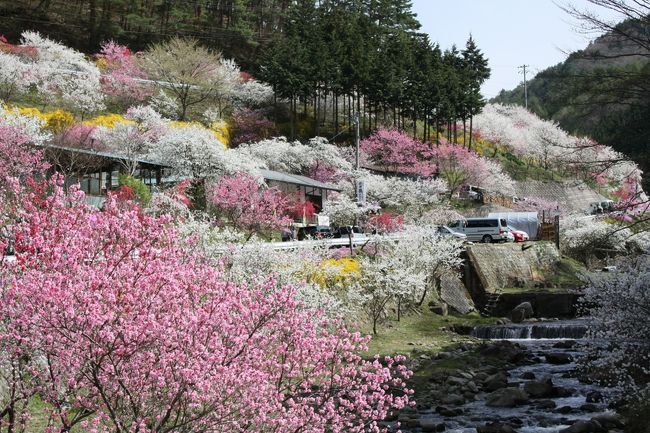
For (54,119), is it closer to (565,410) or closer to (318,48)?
(318,48)

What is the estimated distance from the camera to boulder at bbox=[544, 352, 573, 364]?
67.8 feet

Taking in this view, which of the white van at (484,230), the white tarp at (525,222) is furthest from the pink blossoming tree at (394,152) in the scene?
the white van at (484,230)

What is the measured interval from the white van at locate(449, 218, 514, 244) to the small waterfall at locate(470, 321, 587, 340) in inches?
→ 489

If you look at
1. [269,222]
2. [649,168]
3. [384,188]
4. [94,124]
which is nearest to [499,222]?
[384,188]

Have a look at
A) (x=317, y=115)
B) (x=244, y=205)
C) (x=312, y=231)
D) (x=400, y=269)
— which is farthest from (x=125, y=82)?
(x=400, y=269)

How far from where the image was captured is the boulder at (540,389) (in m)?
16.5

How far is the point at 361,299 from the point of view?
2167cm

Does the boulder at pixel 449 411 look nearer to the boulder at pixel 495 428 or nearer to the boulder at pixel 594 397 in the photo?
the boulder at pixel 495 428

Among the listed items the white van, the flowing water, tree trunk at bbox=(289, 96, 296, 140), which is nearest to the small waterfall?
the flowing water

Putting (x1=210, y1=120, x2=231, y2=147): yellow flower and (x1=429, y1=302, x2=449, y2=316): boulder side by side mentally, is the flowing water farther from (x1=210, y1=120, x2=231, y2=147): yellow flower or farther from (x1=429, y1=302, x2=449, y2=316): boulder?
(x1=210, y1=120, x2=231, y2=147): yellow flower

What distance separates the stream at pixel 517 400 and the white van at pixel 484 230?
1585 cm

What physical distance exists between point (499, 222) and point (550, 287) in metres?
5.17

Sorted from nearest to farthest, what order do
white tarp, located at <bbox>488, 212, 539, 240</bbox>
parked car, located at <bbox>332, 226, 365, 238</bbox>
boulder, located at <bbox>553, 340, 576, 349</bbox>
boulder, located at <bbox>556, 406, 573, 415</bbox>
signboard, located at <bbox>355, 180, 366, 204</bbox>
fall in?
boulder, located at <bbox>556, 406, 573, 415</bbox> → boulder, located at <bbox>553, 340, 576, 349</bbox> → parked car, located at <bbox>332, 226, 365, 238</bbox> → signboard, located at <bbox>355, 180, 366, 204</bbox> → white tarp, located at <bbox>488, 212, 539, 240</bbox>

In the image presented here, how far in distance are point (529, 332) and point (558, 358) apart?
500 cm
